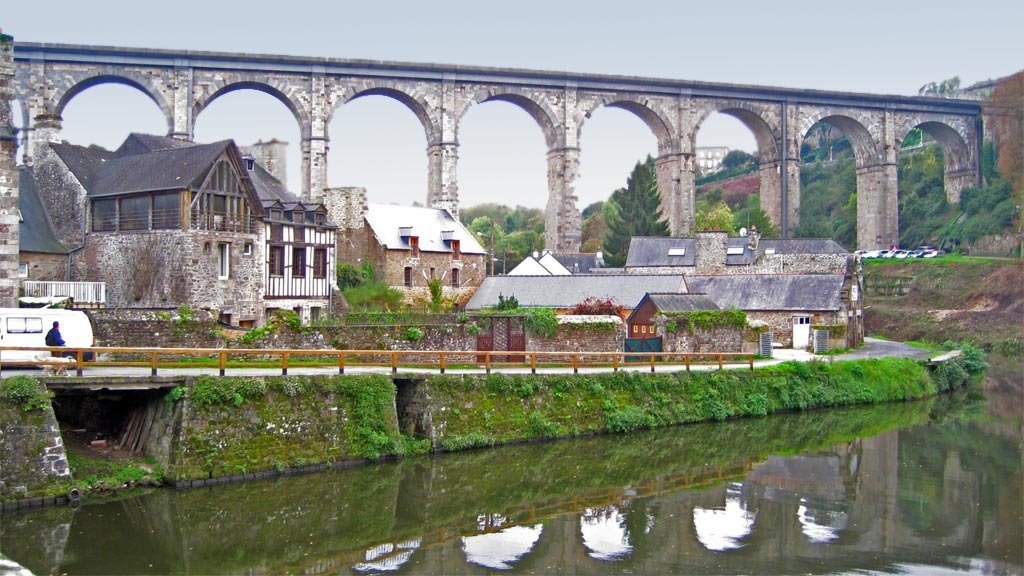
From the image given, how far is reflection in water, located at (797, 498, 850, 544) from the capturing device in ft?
49.0

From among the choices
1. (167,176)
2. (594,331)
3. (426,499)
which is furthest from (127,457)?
(594,331)

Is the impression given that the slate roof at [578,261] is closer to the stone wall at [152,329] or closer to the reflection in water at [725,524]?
the stone wall at [152,329]

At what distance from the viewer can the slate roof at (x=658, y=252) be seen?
42.3 m

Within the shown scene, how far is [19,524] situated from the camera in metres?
14.0

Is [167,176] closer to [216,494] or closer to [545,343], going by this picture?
[545,343]

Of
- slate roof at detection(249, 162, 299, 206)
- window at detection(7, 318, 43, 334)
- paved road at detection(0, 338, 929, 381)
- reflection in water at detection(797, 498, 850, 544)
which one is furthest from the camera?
slate roof at detection(249, 162, 299, 206)

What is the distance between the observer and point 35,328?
1833 cm

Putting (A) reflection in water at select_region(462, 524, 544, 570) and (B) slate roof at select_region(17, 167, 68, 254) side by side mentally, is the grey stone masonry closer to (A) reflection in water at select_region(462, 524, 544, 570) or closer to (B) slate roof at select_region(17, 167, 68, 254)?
(B) slate roof at select_region(17, 167, 68, 254)

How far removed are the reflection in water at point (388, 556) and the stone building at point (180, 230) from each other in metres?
12.7

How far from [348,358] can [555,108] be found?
31.3 metres

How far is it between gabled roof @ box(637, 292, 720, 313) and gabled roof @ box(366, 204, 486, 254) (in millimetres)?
8691

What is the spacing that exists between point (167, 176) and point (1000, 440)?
21636 mm

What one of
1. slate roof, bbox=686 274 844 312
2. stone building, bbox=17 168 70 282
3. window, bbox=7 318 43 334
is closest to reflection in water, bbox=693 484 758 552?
window, bbox=7 318 43 334

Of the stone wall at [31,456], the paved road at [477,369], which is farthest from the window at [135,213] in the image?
the stone wall at [31,456]
